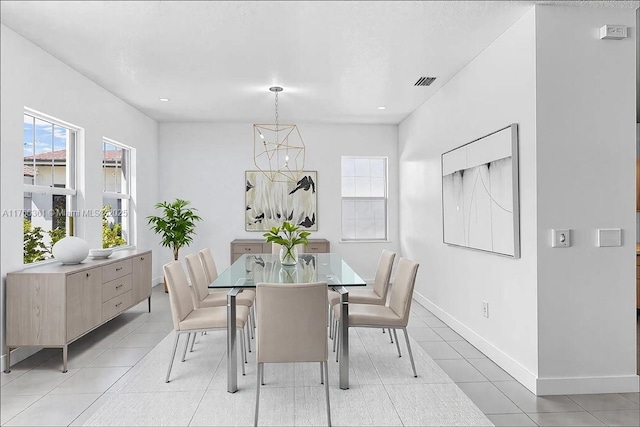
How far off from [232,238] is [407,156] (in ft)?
10.2

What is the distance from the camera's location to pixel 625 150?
9.87 ft

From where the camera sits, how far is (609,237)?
300 cm

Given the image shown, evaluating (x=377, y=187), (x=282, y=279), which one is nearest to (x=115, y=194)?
(x=282, y=279)

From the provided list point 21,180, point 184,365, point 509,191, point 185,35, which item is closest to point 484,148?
point 509,191

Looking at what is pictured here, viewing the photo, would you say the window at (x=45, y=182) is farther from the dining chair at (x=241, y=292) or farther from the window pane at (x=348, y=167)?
the window pane at (x=348, y=167)

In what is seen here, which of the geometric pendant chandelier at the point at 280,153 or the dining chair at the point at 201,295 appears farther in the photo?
the geometric pendant chandelier at the point at 280,153

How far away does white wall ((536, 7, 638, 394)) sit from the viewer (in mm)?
2996

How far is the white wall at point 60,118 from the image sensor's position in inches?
135

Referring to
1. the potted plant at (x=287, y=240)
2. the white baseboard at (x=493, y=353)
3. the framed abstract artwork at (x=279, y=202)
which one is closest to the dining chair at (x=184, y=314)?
the potted plant at (x=287, y=240)

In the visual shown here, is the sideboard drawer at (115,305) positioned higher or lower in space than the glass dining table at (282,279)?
lower

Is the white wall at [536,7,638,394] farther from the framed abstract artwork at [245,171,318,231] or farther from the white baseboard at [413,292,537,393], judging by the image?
the framed abstract artwork at [245,171,318,231]

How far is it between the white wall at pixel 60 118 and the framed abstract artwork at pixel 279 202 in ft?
5.30

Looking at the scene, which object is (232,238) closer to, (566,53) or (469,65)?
(469,65)

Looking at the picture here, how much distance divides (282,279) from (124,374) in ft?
4.65
